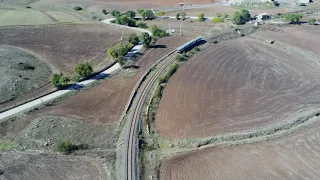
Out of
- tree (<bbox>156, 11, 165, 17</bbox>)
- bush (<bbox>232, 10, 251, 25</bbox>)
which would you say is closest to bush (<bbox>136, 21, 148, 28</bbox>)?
tree (<bbox>156, 11, 165, 17</bbox>)

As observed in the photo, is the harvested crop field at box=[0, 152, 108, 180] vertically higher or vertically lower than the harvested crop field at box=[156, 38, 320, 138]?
lower

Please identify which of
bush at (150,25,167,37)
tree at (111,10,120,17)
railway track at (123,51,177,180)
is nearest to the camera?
railway track at (123,51,177,180)

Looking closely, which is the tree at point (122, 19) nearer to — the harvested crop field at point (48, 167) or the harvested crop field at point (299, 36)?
the harvested crop field at point (299, 36)

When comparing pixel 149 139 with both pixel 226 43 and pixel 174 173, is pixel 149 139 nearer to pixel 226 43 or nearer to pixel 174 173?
pixel 174 173

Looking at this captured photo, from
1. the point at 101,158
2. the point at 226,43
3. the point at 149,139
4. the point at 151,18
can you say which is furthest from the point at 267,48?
the point at 101,158

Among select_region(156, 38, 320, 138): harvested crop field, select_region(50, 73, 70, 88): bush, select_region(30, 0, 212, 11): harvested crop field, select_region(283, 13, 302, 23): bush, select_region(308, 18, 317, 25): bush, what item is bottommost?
select_region(156, 38, 320, 138): harvested crop field

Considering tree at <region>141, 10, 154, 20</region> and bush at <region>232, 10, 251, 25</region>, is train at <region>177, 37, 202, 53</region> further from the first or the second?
tree at <region>141, 10, 154, 20</region>

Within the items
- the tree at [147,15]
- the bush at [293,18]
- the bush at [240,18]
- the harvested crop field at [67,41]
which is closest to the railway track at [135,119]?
the harvested crop field at [67,41]
